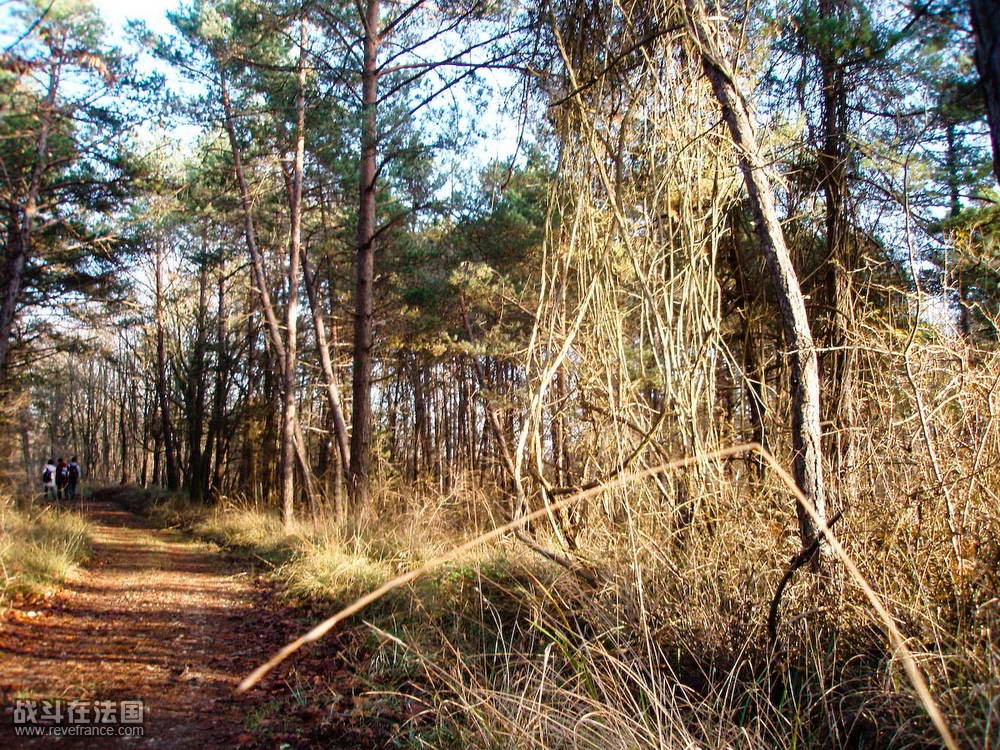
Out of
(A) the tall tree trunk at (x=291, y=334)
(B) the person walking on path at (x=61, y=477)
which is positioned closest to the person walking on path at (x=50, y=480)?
(B) the person walking on path at (x=61, y=477)

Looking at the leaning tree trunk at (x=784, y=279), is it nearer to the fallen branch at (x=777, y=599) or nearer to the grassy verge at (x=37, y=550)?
the fallen branch at (x=777, y=599)

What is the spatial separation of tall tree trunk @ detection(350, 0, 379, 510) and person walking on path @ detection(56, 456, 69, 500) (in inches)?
500

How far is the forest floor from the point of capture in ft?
10.7

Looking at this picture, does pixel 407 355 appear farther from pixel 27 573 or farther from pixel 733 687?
pixel 733 687

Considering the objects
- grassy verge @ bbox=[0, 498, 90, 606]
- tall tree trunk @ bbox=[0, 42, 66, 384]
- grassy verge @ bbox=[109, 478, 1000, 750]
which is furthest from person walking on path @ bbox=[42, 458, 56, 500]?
grassy verge @ bbox=[109, 478, 1000, 750]

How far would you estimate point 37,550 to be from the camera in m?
7.20

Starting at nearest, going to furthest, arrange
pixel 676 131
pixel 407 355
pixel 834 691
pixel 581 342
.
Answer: pixel 834 691 < pixel 676 131 < pixel 581 342 < pixel 407 355

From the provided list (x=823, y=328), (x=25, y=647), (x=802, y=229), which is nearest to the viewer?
(x=823, y=328)

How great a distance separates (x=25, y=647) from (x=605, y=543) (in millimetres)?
4291

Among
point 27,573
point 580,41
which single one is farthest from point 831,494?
point 27,573

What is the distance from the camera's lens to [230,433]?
21750 mm

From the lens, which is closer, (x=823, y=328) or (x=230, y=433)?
(x=823, y=328)

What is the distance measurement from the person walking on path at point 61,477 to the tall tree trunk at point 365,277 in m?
12.7

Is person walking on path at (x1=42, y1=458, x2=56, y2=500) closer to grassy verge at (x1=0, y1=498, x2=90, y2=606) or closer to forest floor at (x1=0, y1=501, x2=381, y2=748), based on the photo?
grassy verge at (x1=0, y1=498, x2=90, y2=606)
